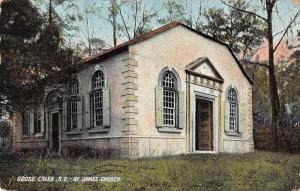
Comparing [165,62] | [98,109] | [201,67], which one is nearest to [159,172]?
[98,109]

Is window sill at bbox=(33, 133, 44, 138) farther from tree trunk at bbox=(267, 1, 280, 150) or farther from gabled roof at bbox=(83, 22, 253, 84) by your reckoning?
tree trunk at bbox=(267, 1, 280, 150)

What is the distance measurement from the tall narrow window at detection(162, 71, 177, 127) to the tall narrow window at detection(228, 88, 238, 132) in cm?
71

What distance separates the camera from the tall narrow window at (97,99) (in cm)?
494

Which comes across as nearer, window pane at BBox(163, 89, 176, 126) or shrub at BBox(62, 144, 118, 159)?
shrub at BBox(62, 144, 118, 159)

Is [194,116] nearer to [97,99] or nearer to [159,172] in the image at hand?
[159,172]

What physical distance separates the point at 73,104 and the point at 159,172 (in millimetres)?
1165

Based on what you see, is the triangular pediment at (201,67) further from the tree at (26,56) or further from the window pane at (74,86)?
the tree at (26,56)

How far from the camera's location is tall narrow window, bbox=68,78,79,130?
5.05 m

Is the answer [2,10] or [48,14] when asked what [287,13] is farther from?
[2,10]

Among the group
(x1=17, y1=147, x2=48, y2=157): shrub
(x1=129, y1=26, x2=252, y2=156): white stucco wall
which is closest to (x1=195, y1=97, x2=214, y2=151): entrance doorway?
(x1=129, y1=26, x2=252, y2=156): white stucco wall

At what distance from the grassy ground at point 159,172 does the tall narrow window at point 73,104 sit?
17.9 inches

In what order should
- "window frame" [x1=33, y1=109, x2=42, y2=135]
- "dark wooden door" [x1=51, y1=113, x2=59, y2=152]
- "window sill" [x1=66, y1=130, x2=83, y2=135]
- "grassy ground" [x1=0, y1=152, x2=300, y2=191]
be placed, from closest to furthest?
"grassy ground" [x1=0, y1=152, x2=300, y2=191] → "window sill" [x1=66, y1=130, x2=83, y2=135] → "dark wooden door" [x1=51, y1=113, x2=59, y2=152] → "window frame" [x1=33, y1=109, x2=42, y2=135]

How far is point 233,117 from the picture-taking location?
18.2 ft

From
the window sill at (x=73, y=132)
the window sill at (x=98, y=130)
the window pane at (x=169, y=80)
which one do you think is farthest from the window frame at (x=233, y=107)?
the window sill at (x=73, y=132)
